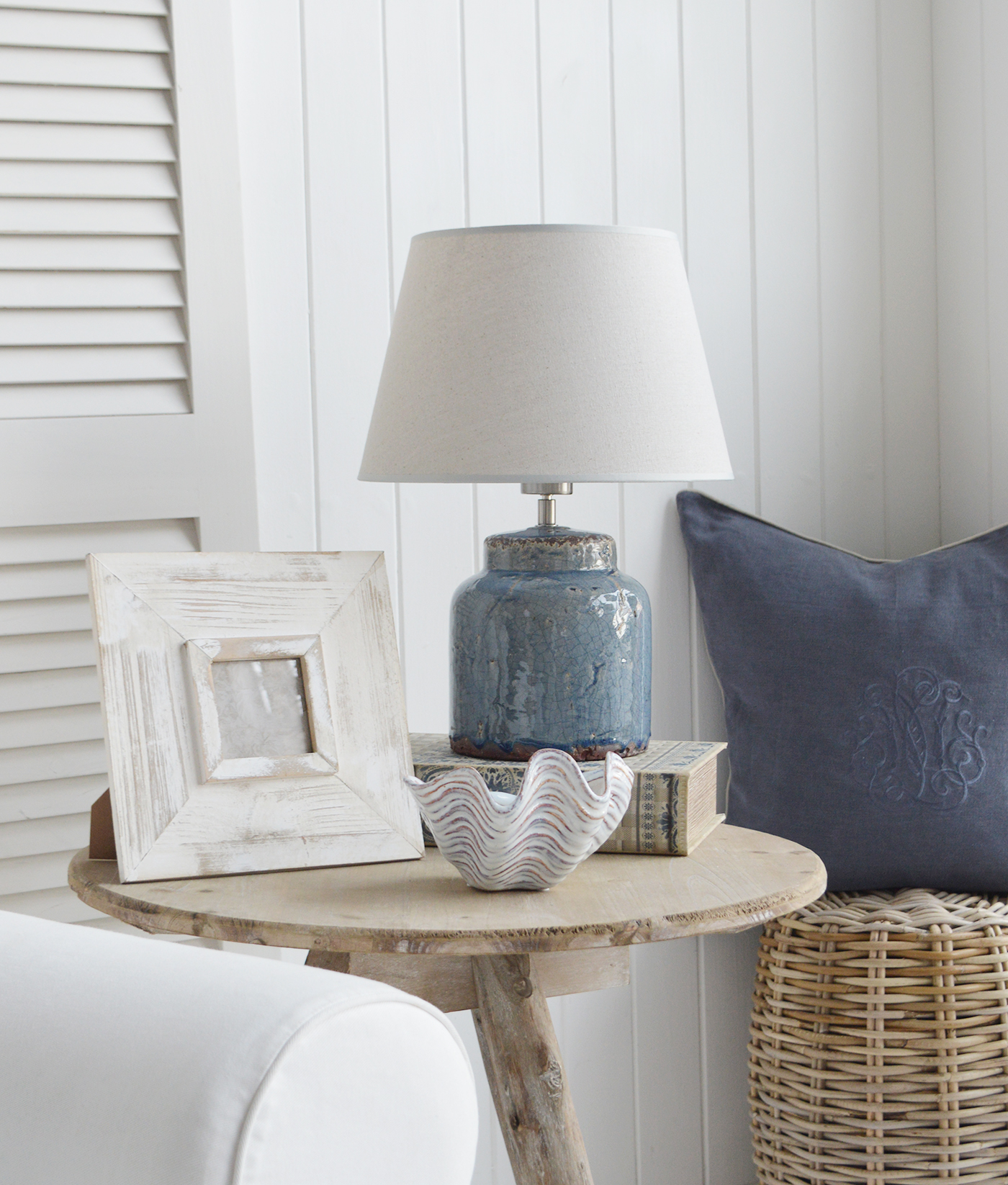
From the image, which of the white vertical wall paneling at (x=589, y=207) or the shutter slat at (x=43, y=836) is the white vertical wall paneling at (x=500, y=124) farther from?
the shutter slat at (x=43, y=836)

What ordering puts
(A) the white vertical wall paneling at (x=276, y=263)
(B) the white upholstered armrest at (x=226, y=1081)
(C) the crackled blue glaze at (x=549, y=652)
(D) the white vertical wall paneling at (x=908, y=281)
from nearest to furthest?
(B) the white upholstered armrest at (x=226, y=1081) < (C) the crackled blue glaze at (x=549, y=652) < (A) the white vertical wall paneling at (x=276, y=263) < (D) the white vertical wall paneling at (x=908, y=281)

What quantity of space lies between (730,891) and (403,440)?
44cm

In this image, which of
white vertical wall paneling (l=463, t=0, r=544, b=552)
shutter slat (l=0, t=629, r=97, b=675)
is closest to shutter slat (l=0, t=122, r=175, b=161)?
white vertical wall paneling (l=463, t=0, r=544, b=552)

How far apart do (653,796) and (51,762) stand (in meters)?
0.65

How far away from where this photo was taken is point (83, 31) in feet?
4.24

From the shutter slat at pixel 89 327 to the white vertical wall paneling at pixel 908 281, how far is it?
972 millimetres

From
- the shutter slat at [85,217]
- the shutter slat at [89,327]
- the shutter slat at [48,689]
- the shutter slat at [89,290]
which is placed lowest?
the shutter slat at [48,689]

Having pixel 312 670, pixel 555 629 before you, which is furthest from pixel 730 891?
pixel 312 670

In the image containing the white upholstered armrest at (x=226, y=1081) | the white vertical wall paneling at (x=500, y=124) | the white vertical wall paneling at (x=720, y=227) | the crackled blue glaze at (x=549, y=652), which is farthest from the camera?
the white vertical wall paneling at (x=720, y=227)

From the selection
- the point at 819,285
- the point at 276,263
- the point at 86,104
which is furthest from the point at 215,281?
the point at 819,285

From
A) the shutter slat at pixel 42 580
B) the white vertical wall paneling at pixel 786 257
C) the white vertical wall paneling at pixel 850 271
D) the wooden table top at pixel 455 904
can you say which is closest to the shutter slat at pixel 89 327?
the shutter slat at pixel 42 580

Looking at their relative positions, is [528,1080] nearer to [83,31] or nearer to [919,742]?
[919,742]

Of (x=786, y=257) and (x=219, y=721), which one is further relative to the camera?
(x=786, y=257)

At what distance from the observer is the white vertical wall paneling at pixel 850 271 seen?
170 cm
